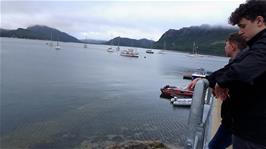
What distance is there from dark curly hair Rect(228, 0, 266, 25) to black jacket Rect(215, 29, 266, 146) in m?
0.15

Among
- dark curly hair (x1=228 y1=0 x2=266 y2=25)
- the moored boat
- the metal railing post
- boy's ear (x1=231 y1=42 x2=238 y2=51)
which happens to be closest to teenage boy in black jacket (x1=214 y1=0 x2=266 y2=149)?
dark curly hair (x1=228 y1=0 x2=266 y2=25)

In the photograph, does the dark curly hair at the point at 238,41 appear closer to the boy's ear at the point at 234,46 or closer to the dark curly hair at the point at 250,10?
the boy's ear at the point at 234,46

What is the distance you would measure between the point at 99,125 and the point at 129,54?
140 m

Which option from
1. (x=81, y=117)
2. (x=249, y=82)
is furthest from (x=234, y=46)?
(x=81, y=117)

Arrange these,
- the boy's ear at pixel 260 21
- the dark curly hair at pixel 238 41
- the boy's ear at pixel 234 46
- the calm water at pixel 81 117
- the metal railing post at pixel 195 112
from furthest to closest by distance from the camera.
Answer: the calm water at pixel 81 117 → the boy's ear at pixel 234 46 → the dark curly hair at pixel 238 41 → the metal railing post at pixel 195 112 → the boy's ear at pixel 260 21

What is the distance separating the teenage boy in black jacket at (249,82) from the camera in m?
2.22

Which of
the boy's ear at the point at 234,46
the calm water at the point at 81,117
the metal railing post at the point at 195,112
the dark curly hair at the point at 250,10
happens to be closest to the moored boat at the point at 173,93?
the calm water at the point at 81,117

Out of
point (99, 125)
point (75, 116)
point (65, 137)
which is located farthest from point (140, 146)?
point (75, 116)

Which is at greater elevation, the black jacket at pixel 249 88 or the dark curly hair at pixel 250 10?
the dark curly hair at pixel 250 10

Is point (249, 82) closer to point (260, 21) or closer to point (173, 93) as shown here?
point (260, 21)

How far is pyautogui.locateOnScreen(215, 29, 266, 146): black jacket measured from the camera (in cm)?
221

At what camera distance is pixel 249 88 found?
2.34m

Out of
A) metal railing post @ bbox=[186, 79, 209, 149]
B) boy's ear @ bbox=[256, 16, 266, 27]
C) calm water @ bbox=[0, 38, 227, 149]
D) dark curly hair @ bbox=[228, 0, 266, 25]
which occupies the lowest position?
calm water @ bbox=[0, 38, 227, 149]

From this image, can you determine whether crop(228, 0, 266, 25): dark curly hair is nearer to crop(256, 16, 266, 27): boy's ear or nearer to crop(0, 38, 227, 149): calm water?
crop(256, 16, 266, 27): boy's ear
